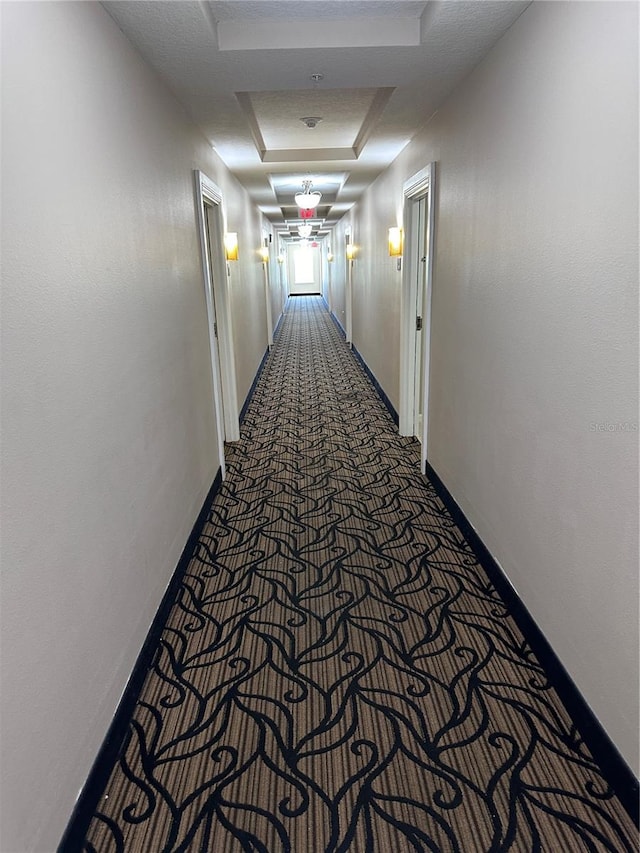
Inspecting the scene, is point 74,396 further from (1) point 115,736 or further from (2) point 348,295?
(2) point 348,295

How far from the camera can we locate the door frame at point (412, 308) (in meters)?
3.94

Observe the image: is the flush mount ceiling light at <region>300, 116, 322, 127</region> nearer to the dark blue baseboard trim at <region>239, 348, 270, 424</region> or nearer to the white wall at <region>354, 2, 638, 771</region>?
the white wall at <region>354, 2, 638, 771</region>

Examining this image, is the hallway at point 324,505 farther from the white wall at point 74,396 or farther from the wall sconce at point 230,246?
the wall sconce at point 230,246

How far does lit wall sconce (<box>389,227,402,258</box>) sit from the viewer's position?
16.3ft

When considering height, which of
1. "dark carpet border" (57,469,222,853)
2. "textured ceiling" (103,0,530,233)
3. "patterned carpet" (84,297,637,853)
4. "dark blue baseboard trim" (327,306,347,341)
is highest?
"textured ceiling" (103,0,530,233)

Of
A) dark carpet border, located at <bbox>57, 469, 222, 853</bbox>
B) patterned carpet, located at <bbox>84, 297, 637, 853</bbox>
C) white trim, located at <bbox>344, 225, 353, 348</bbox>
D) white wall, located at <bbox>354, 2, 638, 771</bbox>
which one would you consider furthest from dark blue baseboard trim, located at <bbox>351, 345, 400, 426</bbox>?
dark carpet border, located at <bbox>57, 469, 222, 853</bbox>

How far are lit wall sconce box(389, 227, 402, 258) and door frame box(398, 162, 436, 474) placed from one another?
177mm

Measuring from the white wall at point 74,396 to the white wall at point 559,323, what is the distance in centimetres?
166

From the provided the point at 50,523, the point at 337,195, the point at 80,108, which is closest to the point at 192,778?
the point at 50,523

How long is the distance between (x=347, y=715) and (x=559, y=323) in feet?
5.51

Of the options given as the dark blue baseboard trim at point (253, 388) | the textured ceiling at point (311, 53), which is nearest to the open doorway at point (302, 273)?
the dark blue baseboard trim at point (253, 388)

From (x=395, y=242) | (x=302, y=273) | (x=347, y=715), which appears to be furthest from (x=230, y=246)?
(x=302, y=273)

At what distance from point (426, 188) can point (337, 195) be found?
15.1 ft

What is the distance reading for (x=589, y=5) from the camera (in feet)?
5.61
